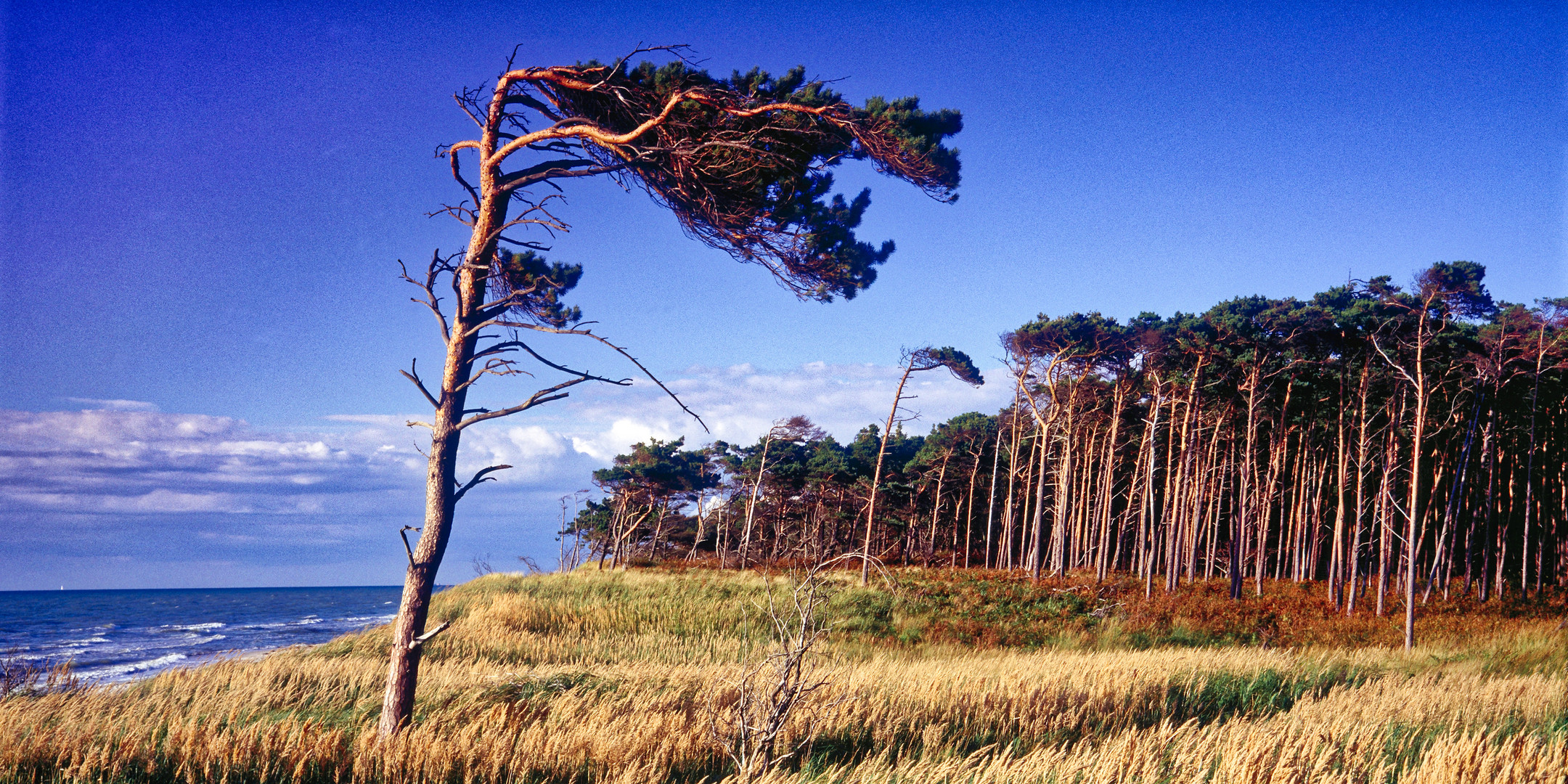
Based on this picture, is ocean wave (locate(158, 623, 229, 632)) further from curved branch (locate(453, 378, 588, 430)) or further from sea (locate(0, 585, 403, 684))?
curved branch (locate(453, 378, 588, 430))

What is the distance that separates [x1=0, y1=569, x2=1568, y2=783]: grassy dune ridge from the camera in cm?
579

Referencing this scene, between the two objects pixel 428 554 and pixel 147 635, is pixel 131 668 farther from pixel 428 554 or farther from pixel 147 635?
pixel 428 554

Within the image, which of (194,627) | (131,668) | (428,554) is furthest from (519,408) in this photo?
(194,627)

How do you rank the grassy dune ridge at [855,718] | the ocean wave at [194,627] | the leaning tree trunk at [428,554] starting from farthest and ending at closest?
the ocean wave at [194,627] → the leaning tree trunk at [428,554] → the grassy dune ridge at [855,718]

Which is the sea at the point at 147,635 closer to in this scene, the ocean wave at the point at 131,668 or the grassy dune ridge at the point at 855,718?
the ocean wave at the point at 131,668

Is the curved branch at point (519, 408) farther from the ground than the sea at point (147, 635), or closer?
farther from the ground

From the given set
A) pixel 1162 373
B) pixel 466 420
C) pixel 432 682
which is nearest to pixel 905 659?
pixel 432 682

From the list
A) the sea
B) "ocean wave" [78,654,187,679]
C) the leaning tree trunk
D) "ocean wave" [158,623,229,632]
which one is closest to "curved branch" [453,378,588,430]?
the leaning tree trunk

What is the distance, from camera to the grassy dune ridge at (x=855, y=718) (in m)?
5.79

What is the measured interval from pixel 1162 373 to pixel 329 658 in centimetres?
2816

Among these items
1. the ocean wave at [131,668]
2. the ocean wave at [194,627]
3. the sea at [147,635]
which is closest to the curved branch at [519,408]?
the sea at [147,635]

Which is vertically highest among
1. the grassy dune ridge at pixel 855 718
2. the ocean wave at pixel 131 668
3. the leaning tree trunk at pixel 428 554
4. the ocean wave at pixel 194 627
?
the leaning tree trunk at pixel 428 554

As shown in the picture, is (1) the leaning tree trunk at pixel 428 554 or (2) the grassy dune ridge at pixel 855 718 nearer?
(2) the grassy dune ridge at pixel 855 718

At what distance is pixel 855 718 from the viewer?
777cm
